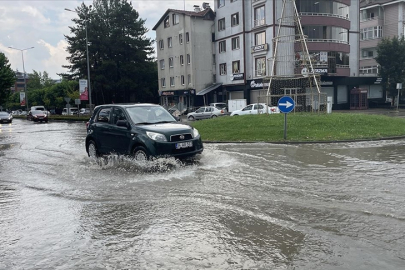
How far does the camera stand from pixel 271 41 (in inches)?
1655

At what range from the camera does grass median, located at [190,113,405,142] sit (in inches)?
→ 635

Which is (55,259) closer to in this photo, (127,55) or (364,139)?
(364,139)

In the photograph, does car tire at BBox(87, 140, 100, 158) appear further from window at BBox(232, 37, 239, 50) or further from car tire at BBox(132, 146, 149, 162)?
window at BBox(232, 37, 239, 50)

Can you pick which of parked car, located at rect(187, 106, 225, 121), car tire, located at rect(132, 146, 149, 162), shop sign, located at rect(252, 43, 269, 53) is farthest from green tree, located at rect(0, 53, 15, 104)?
car tire, located at rect(132, 146, 149, 162)

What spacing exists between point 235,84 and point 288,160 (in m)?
37.3

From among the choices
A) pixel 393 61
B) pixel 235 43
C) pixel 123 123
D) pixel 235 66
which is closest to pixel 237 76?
pixel 235 66

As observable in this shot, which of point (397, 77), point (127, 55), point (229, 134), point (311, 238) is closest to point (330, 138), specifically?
point (229, 134)

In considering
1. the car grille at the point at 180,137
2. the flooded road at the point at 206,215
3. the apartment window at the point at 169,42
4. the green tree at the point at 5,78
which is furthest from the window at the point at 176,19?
the car grille at the point at 180,137

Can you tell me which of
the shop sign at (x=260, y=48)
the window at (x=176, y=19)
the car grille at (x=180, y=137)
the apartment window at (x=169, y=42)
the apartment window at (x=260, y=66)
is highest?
the window at (x=176, y=19)

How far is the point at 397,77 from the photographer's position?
151ft

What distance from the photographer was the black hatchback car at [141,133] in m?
9.52

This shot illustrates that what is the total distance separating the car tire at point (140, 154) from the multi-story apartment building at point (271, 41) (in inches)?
1214

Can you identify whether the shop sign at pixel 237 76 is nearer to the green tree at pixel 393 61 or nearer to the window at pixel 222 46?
the window at pixel 222 46

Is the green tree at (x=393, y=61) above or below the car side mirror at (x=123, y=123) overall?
above
